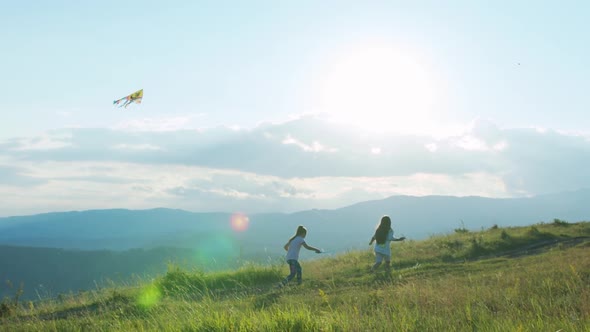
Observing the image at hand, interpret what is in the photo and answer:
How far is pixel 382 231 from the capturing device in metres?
19.5

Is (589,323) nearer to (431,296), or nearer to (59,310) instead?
(431,296)

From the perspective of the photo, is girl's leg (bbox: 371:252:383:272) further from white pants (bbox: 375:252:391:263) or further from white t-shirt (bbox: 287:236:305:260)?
white t-shirt (bbox: 287:236:305:260)

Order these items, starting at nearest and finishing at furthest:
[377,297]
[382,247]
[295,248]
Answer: [377,297] < [295,248] < [382,247]

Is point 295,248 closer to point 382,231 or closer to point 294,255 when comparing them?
point 294,255

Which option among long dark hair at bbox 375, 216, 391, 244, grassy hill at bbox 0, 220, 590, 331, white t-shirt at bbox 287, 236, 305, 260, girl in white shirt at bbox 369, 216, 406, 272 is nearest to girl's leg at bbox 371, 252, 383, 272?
girl in white shirt at bbox 369, 216, 406, 272

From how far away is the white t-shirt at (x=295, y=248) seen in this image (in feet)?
57.8

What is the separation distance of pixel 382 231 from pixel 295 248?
3693 mm

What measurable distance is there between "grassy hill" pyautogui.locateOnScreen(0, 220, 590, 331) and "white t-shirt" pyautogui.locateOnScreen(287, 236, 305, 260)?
928 mm

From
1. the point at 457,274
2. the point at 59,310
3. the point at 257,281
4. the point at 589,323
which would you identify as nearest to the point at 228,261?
the point at 257,281

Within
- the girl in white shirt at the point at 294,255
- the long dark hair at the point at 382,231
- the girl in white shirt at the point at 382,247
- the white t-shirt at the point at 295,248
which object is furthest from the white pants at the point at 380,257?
the white t-shirt at the point at 295,248

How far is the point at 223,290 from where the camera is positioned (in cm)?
1691

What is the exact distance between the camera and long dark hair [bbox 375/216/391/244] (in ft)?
63.1

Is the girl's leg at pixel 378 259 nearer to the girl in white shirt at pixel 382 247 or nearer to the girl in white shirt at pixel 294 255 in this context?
the girl in white shirt at pixel 382 247

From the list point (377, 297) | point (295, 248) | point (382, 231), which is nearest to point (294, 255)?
point (295, 248)
